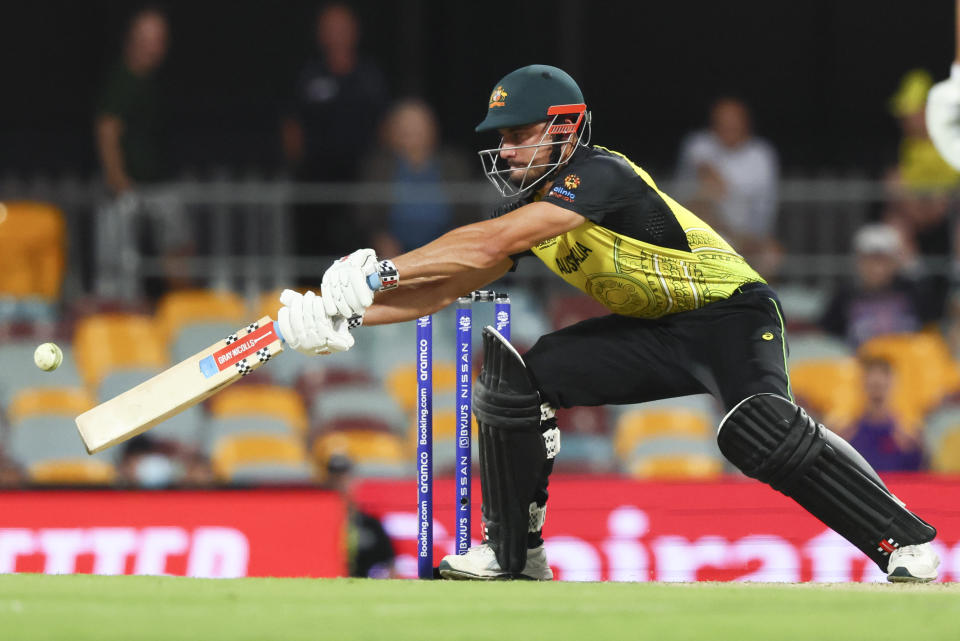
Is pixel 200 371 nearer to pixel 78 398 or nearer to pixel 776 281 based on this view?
pixel 78 398

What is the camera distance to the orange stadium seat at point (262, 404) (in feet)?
29.0

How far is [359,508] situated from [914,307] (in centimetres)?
427

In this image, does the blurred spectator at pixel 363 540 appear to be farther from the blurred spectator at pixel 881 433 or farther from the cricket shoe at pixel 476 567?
the blurred spectator at pixel 881 433

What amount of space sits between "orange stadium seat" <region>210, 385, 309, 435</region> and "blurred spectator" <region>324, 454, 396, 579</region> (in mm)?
1808

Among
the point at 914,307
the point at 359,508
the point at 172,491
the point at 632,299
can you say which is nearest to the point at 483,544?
the point at 632,299

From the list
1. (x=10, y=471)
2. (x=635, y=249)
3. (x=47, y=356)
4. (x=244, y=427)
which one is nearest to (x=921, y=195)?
(x=244, y=427)

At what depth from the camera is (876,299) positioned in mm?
9695

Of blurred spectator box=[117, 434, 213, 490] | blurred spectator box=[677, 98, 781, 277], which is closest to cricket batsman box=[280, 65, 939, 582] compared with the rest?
blurred spectator box=[117, 434, 213, 490]

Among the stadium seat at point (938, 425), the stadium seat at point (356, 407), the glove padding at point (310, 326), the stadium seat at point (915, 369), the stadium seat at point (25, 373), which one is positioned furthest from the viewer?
the stadium seat at point (915, 369)

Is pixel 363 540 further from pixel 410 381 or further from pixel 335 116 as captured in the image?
pixel 335 116

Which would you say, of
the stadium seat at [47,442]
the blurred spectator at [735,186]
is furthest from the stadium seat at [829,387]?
the stadium seat at [47,442]

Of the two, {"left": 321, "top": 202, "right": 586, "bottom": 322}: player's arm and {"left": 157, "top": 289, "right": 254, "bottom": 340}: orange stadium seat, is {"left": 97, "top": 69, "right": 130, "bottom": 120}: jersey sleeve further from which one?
{"left": 321, "top": 202, "right": 586, "bottom": 322}: player's arm

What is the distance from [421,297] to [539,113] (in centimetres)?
76

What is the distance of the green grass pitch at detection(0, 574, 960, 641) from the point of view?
400cm
